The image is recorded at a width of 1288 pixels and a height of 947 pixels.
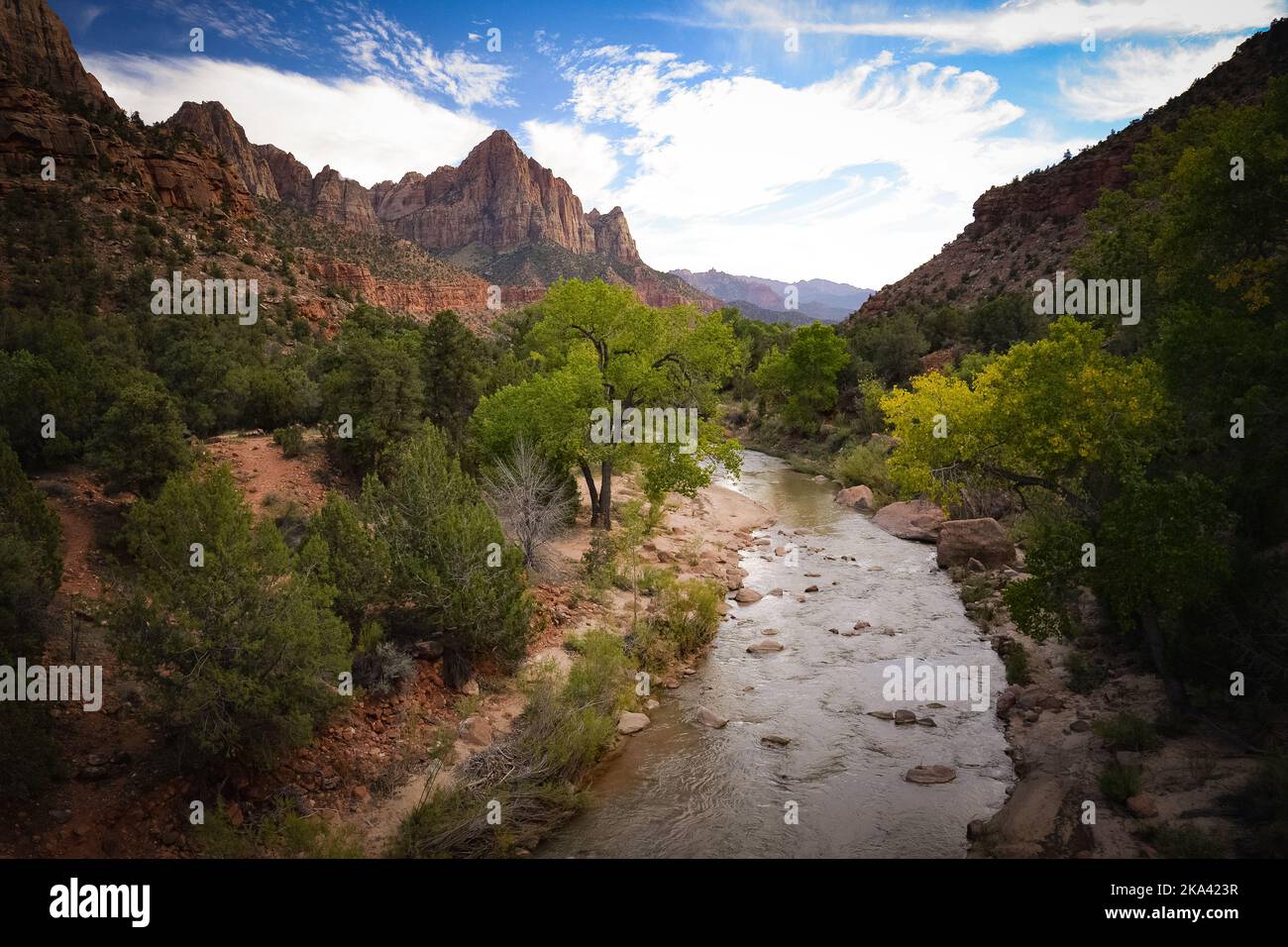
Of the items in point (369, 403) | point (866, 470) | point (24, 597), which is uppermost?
point (369, 403)

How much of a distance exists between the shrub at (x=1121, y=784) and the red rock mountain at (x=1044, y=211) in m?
58.0

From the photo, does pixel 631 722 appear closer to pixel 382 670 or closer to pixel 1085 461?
pixel 382 670

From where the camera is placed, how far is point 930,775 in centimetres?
1104

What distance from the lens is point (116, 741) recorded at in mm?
9000

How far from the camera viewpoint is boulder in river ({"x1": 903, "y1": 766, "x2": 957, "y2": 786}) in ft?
35.9

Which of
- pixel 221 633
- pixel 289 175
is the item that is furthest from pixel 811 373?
pixel 289 175

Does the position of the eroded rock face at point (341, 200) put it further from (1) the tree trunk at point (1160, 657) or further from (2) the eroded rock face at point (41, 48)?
(1) the tree trunk at point (1160, 657)

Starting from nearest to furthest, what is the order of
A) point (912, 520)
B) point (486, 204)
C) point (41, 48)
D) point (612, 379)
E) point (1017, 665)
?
point (1017, 665) → point (612, 379) → point (912, 520) → point (41, 48) → point (486, 204)

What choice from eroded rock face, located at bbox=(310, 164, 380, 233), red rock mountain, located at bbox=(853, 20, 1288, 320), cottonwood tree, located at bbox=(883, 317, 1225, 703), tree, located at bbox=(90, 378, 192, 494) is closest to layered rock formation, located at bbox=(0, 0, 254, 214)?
tree, located at bbox=(90, 378, 192, 494)

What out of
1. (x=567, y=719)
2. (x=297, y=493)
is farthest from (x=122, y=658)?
(x=297, y=493)

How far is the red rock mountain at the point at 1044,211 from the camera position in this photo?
169ft

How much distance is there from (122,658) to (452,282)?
87337 millimetres

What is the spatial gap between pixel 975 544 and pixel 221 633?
21.4 m

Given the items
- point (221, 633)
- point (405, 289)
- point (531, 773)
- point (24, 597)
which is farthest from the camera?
point (405, 289)
